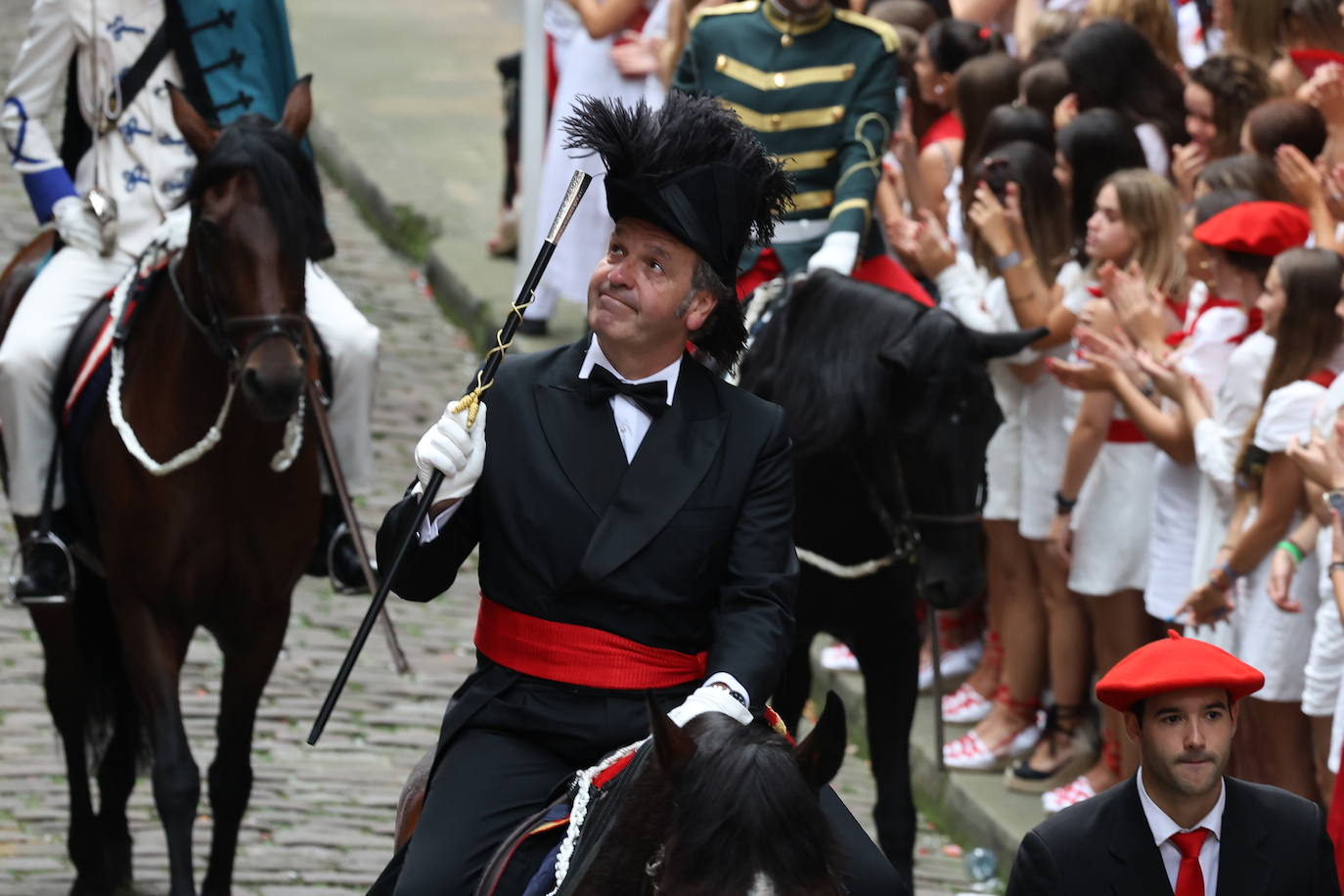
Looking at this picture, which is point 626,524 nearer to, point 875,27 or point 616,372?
point 616,372

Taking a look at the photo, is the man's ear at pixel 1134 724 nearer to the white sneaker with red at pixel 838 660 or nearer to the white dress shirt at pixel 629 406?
the white dress shirt at pixel 629 406

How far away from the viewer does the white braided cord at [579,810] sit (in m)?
4.10

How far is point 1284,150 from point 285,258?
10.4 feet

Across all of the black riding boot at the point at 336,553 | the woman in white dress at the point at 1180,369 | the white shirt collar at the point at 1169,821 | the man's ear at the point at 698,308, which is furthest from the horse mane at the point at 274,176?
the white shirt collar at the point at 1169,821

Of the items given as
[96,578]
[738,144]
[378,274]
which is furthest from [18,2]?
[738,144]

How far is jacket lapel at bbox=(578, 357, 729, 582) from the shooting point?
14.8 feet

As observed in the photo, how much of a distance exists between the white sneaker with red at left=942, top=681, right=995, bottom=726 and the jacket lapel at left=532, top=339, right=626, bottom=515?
4.59m

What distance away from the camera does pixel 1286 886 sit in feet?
14.3

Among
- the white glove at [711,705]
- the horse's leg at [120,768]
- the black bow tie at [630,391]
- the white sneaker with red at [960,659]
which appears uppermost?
the black bow tie at [630,391]

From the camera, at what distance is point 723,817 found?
11.5ft

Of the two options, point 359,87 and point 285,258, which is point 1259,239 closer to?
point 285,258

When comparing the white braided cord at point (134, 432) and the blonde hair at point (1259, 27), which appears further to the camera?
the blonde hair at point (1259, 27)

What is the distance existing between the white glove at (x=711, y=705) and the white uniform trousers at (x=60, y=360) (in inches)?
137

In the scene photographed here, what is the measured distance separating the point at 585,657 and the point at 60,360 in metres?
3.25
